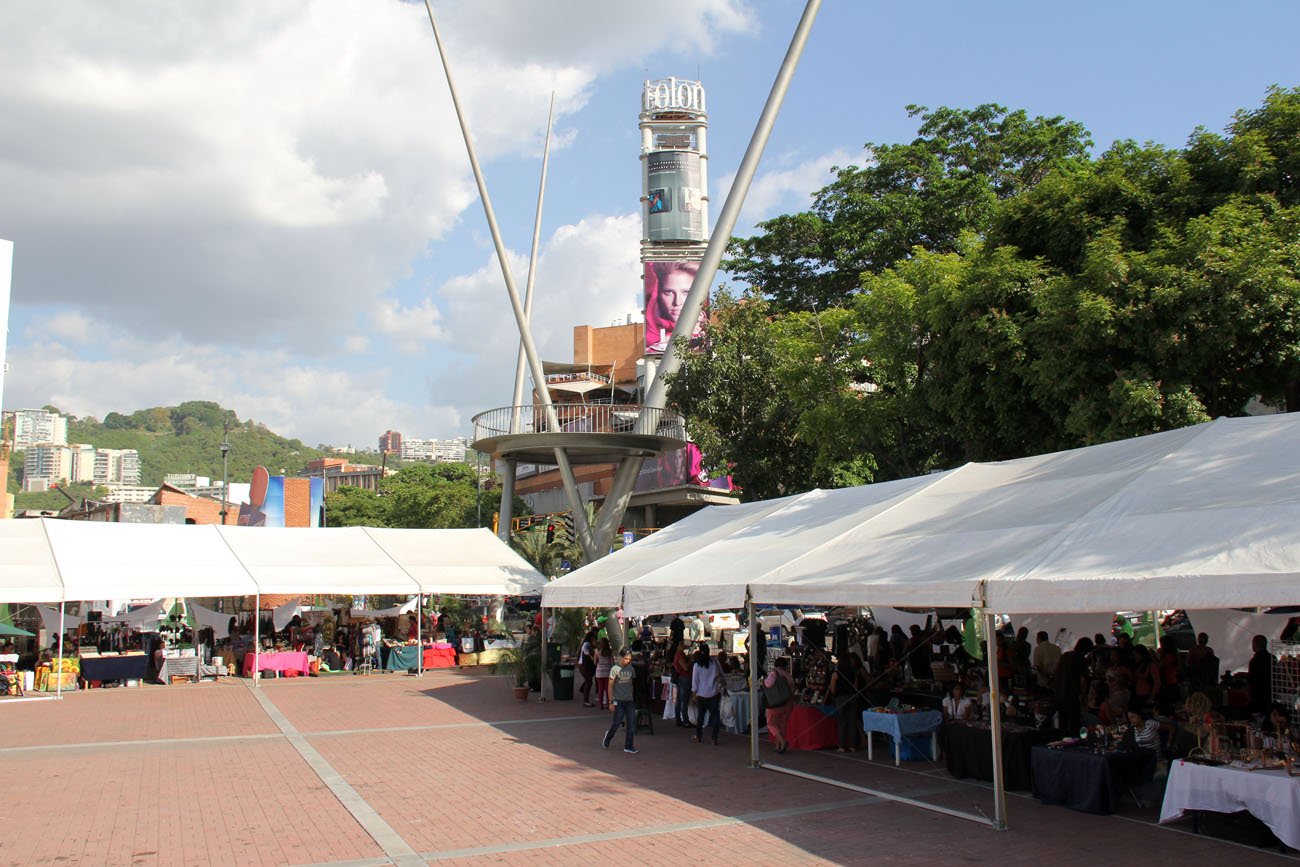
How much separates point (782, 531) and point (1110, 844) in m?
7.37

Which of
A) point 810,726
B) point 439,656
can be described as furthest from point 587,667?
point 439,656

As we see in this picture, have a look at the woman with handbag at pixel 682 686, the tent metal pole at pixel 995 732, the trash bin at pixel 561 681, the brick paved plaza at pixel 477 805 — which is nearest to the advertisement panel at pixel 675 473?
the trash bin at pixel 561 681

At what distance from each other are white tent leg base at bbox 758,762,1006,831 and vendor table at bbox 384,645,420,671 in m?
17.3

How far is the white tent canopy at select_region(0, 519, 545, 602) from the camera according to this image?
21.6 m

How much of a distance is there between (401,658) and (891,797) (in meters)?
20.0

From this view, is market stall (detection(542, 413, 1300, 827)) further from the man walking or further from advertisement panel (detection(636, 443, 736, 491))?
advertisement panel (detection(636, 443, 736, 491))

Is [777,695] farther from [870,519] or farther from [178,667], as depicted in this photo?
[178,667]

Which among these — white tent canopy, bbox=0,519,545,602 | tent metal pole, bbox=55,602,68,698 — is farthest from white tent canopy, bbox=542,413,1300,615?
tent metal pole, bbox=55,602,68,698

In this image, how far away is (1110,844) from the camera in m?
8.91

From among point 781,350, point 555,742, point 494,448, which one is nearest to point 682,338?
point 781,350

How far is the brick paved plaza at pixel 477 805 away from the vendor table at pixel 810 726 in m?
0.49

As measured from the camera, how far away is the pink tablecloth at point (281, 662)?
87.0 ft

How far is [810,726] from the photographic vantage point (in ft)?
46.7

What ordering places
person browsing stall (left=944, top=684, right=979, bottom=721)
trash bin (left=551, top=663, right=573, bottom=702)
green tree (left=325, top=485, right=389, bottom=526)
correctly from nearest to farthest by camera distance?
person browsing stall (left=944, top=684, right=979, bottom=721) < trash bin (left=551, top=663, right=573, bottom=702) < green tree (left=325, top=485, right=389, bottom=526)
